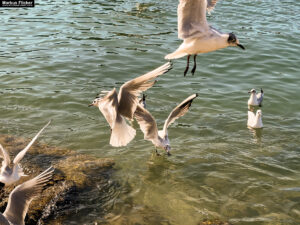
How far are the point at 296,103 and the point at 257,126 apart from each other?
6.63 feet

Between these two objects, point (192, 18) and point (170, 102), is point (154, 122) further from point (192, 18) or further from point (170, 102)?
point (170, 102)

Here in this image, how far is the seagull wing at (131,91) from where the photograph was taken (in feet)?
18.3

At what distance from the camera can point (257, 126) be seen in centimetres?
940

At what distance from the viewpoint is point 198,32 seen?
232 inches

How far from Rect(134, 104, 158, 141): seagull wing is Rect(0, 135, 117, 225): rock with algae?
897 mm

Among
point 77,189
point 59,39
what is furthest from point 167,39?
point 77,189

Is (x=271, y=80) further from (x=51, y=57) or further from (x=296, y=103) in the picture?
(x=51, y=57)

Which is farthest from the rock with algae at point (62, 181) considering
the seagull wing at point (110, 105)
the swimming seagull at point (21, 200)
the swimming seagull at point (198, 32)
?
the swimming seagull at point (198, 32)

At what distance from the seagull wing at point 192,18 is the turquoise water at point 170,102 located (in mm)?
2810

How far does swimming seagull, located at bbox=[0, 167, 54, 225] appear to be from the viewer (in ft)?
18.4

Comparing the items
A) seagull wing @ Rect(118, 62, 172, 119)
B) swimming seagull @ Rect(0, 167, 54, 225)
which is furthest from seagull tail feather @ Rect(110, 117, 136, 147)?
swimming seagull @ Rect(0, 167, 54, 225)

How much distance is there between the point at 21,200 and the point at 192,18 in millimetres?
3441

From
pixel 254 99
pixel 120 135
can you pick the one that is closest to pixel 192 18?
pixel 120 135

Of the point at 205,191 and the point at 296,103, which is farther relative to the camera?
the point at 296,103
